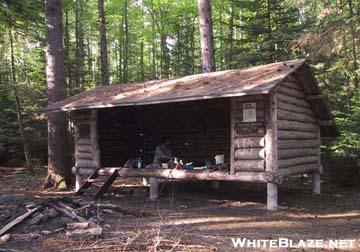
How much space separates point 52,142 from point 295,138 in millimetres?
8018

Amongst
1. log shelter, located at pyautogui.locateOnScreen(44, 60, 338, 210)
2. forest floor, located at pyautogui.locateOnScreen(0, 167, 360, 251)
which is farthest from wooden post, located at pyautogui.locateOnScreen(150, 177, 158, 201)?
log shelter, located at pyautogui.locateOnScreen(44, 60, 338, 210)

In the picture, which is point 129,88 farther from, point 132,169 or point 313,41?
point 313,41

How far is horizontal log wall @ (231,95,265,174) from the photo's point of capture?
10.1m

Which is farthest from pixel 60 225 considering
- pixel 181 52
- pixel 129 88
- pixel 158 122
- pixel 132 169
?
pixel 181 52

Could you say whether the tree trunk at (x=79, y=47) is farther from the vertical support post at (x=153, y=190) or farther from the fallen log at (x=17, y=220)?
the fallen log at (x=17, y=220)

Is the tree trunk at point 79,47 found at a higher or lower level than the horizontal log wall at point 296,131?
higher

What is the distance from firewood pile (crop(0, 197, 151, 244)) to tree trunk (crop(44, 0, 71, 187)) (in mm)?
4969

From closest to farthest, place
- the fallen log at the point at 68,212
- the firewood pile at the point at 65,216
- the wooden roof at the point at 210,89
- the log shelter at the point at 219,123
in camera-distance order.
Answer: the firewood pile at the point at 65,216, the fallen log at the point at 68,212, the wooden roof at the point at 210,89, the log shelter at the point at 219,123

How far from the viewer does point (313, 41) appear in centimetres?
1071

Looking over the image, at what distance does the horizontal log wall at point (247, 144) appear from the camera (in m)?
10.1

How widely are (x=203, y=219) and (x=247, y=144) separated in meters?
2.14

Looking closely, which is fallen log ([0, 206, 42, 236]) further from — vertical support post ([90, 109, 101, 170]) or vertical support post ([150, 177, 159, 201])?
vertical support post ([90, 109, 101, 170])

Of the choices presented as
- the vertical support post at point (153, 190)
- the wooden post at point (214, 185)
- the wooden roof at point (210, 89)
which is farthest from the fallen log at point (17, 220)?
the wooden post at point (214, 185)

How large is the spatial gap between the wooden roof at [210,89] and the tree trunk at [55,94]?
1337 millimetres
